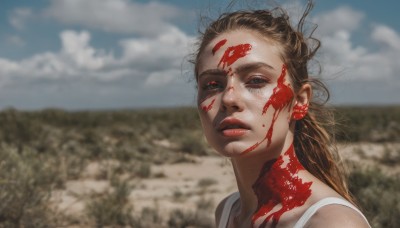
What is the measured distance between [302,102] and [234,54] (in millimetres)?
412

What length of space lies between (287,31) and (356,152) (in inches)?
562

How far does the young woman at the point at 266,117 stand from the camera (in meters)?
2.11

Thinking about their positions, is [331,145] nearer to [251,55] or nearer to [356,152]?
[251,55]

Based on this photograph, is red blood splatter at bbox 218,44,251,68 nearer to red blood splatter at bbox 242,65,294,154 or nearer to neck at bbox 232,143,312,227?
red blood splatter at bbox 242,65,294,154

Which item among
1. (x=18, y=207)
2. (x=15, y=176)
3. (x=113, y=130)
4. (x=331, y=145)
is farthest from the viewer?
(x=113, y=130)

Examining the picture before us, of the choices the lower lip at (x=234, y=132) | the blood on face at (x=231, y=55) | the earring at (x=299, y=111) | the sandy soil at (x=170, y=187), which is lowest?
the sandy soil at (x=170, y=187)

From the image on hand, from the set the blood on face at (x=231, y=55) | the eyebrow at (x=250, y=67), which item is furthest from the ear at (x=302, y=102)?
the blood on face at (x=231, y=55)

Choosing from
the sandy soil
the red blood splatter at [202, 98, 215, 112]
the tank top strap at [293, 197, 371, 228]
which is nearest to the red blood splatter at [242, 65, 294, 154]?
the red blood splatter at [202, 98, 215, 112]

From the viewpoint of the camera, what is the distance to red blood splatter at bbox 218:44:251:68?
2.22 metres

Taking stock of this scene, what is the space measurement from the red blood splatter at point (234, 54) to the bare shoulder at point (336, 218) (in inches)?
29.3

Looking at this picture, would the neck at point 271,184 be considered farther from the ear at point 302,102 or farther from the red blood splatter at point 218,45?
the red blood splatter at point 218,45

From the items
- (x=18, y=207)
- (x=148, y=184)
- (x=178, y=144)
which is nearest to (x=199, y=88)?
(x=18, y=207)

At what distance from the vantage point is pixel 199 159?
15344 millimetres

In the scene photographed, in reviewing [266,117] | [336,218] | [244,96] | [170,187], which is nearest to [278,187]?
[266,117]
